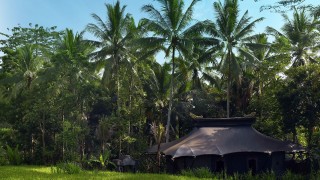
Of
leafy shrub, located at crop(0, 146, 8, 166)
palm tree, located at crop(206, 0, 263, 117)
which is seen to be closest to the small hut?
palm tree, located at crop(206, 0, 263, 117)

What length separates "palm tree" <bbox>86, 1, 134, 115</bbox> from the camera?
92.9ft

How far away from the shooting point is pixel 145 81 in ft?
109

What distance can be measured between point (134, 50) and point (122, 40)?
1.69 metres

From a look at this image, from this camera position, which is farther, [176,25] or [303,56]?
[303,56]

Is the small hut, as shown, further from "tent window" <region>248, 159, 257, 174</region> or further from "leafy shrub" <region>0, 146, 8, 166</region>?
"leafy shrub" <region>0, 146, 8, 166</region>

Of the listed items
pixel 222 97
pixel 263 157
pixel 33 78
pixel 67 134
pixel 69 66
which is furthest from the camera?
pixel 222 97

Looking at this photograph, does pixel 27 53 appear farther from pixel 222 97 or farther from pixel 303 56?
pixel 303 56

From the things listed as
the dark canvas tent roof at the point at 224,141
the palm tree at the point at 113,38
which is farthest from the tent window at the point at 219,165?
the palm tree at the point at 113,38

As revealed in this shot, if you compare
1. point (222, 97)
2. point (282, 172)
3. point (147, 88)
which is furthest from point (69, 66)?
point (282, 172)

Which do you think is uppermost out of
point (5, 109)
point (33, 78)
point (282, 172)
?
point (33, 78)

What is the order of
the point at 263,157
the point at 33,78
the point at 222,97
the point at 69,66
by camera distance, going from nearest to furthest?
the point at 263,157, the point at 69,66, the point at 33,78, the point at 222,97

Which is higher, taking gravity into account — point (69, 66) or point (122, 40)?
point (122, 40)

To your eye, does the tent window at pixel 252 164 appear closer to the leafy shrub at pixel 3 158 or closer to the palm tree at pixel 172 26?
the palm tree at pixel 172 26

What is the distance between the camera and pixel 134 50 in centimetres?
2984
